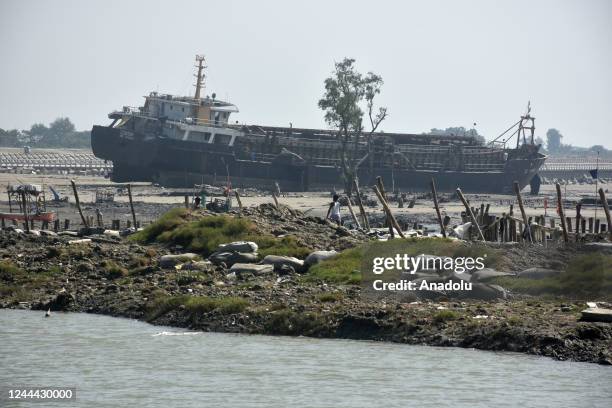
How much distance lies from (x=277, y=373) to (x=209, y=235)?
12.6m

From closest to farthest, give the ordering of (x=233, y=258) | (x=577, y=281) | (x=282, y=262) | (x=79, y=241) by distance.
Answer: (x=577, y=281), (x=282, y=262), (x=233, y=258), (x=79, y=241)

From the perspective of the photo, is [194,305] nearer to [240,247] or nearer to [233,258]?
[233,258]

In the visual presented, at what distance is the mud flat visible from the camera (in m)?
22.3

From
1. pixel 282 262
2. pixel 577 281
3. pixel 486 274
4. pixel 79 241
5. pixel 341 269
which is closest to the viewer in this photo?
pixel 577 281

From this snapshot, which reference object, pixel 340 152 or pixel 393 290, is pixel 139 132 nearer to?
pixel 340 152

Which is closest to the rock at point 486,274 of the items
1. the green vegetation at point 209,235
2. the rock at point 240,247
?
the green vegetation at point 209,235

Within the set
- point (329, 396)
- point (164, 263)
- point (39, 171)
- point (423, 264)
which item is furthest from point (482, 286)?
point (39, 171)

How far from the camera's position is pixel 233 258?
98.4 feet

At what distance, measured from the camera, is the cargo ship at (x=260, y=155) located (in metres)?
84.1

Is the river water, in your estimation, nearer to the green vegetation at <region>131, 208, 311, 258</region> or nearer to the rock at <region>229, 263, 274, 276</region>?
the rock at <region>229, 263, 274, 276</region>

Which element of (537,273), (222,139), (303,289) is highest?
(222,139)

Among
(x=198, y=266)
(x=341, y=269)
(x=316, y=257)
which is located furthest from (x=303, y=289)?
(x=198, y=266)

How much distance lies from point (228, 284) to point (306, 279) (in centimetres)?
159

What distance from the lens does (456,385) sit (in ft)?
64.1
